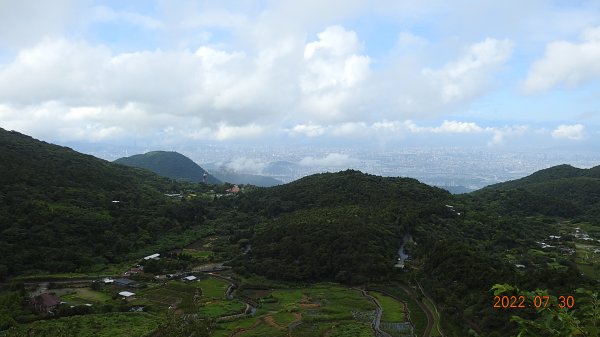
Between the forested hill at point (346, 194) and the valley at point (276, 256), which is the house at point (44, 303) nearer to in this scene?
the valley at point (276, 256)

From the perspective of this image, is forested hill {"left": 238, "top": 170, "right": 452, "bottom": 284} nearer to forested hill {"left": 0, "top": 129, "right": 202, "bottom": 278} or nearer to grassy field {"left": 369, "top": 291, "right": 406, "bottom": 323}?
grassy field {"left": 369, "top": 291, "right": 406, "bottom": 323}

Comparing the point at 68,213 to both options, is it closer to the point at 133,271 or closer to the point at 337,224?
the point at 133,271

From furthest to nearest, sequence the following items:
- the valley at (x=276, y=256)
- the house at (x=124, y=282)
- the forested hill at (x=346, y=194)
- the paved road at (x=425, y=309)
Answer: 1. the forested hill at (x=346, y=194)
2. the house at (x=124, y=282)
3. the paved road at (x=425, y=309)
4. the valley at (x=276, y=256)

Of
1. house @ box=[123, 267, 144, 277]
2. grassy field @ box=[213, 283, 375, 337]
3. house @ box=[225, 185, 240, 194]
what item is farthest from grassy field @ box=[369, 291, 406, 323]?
house @ box=[225, 185, 240, 194]

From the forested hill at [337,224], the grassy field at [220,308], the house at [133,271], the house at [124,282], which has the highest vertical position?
the forested hill at [337,224]

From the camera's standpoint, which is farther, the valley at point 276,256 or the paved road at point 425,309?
the paved road at point 425,309

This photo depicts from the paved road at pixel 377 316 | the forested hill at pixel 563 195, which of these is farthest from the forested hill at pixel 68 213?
the forested hill at pixel 563 195
